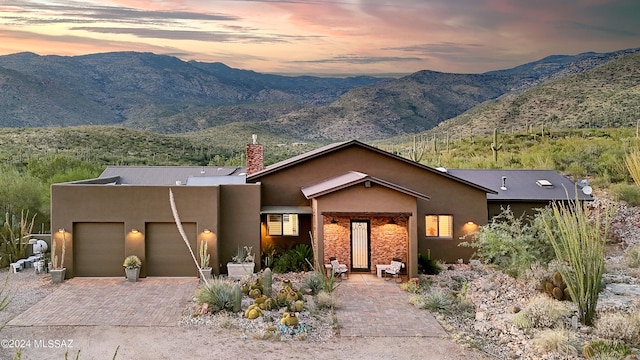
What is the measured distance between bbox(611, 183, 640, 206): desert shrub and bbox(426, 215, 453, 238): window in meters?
12.5

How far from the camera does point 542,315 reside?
12938 mm

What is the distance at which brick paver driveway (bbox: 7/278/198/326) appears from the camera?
14.0m

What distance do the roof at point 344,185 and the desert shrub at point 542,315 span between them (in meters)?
6.24

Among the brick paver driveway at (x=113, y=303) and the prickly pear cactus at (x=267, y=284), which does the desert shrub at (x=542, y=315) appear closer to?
the prickly pear cactus at (x=267, y=284)

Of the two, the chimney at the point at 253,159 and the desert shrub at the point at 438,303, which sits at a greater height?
the chimney at the point at 253,159

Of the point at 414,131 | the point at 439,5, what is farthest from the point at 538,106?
the point at 414,131

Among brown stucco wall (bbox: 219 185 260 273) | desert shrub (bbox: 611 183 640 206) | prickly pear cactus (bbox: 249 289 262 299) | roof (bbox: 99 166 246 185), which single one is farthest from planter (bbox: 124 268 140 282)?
desert shrub (bbox: 611 183 640 206)

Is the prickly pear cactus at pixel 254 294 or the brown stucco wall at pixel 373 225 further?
the brown stucco wall at pixel 373 225

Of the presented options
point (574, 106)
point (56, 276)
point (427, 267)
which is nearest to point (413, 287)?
point (427, 267)

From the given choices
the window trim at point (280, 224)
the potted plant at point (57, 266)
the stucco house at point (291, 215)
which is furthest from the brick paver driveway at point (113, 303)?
the window trim at point (280, 224)

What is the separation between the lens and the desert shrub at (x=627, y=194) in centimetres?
2716

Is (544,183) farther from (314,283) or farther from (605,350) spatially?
(605,350)

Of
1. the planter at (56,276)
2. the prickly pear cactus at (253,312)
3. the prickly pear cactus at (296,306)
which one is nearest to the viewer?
the prickly pear cactus at (253,312)

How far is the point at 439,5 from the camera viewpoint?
182ft
